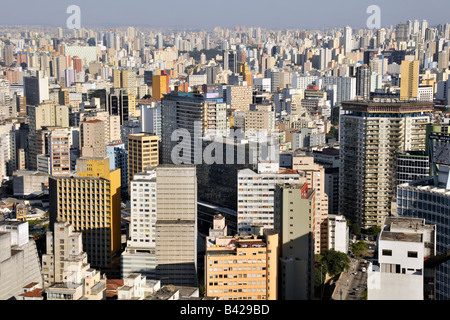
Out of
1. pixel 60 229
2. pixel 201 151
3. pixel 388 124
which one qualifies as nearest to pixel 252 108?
pixel 201 151

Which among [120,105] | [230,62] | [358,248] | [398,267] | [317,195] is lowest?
[358,248]

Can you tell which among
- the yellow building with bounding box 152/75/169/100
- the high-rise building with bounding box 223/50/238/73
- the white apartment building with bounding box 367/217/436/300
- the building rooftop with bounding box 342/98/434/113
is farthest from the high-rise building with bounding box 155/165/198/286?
the high-rise building with bounding box 223/50/238/73

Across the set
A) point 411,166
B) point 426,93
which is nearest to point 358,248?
point 411,166

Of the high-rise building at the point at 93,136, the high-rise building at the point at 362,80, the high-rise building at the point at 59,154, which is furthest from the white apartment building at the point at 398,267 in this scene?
the high-rise building at the point at 362,80

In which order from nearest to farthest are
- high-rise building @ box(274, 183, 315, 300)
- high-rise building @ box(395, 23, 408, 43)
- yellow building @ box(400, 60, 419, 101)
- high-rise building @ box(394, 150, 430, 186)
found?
high-rise building @ box(274, 183, 315, 300), high-rise building @ box(394, 150, 430, 186), yellow building @ box(400, 60, 419, 101), high-rise building @ box(395, 23, 408, 43)

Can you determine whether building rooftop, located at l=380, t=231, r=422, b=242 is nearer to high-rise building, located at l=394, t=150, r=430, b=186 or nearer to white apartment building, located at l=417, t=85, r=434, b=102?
high-rise building, located at l=394, t=150, r=430, b=186

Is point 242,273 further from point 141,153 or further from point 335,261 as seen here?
point 141,153
